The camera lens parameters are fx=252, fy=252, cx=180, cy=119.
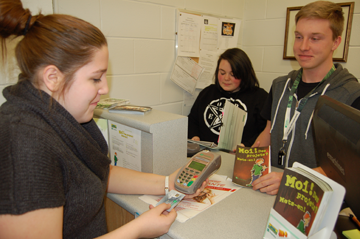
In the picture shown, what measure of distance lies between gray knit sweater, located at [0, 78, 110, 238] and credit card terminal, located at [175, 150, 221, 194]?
28cm

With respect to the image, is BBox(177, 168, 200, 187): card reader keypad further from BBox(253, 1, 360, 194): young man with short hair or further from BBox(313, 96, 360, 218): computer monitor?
BBox(253, 1, 360, 194): young man with short hair

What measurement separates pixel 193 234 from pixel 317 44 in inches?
43.2

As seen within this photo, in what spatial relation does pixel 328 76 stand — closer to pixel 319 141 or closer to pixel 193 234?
pixel 319 141

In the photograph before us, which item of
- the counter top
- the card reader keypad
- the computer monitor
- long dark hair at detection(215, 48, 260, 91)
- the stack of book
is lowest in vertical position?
the counter top

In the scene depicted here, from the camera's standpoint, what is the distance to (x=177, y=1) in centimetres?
193

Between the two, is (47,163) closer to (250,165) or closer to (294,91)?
(250,165)

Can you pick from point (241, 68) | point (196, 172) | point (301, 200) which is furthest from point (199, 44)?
point (301, 200)

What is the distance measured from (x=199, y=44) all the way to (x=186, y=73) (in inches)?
11.1

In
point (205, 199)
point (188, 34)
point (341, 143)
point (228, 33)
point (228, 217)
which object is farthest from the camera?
point (228, 33)

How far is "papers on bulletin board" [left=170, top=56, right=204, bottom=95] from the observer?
203 cm

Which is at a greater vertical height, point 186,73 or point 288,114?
point 186,73

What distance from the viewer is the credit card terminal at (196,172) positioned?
909mm

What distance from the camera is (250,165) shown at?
42.2 inches

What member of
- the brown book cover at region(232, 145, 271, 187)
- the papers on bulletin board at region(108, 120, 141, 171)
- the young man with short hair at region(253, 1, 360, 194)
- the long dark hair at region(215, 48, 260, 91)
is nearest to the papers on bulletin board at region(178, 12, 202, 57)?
the long dark hair at region(215, 48, 260, 91)
